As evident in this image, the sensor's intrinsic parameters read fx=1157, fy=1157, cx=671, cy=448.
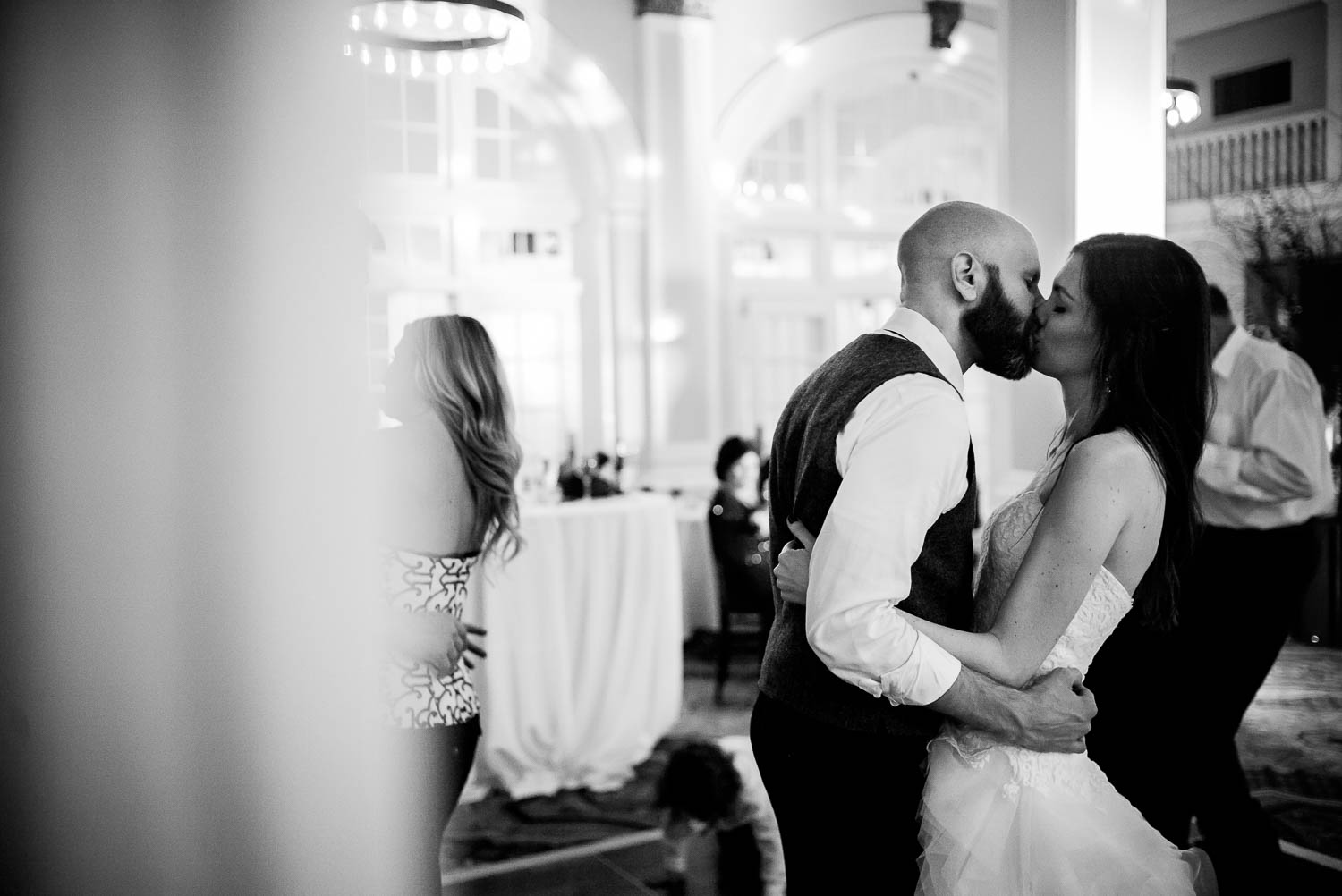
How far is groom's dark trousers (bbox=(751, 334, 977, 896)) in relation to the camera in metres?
1.63

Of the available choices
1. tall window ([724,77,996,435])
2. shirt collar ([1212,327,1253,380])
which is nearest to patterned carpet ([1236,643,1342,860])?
shirt collar ([1212,327,1253,380])

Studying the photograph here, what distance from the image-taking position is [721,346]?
27.7ft

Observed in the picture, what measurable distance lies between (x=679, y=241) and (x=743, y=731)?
12.6 feet

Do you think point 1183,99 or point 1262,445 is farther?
point 1183,99

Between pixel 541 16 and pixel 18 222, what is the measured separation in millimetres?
7139

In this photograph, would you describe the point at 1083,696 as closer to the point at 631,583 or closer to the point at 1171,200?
the point at 631,583

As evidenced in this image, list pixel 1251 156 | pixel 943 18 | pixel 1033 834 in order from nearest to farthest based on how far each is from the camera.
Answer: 1. pixel 1033 834
2. pixel 943 18
3. pixel 1251 156

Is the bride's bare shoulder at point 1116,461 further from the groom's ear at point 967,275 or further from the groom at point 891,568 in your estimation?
the groom's ear at point 967,275

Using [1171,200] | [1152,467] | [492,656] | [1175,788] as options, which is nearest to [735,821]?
[1175,788]

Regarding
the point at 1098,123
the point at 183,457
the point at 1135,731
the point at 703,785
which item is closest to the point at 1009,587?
the point at 1135,731

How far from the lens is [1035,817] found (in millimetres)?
1626

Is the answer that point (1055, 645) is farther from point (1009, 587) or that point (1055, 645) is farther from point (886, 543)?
point (886, 543)

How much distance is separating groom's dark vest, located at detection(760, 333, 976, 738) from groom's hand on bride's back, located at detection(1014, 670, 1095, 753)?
13cm

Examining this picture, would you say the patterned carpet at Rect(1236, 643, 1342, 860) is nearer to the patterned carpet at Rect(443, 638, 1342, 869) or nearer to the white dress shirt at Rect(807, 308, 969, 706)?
the patterned carpet at Rect(443, 638, 1342, 869)
